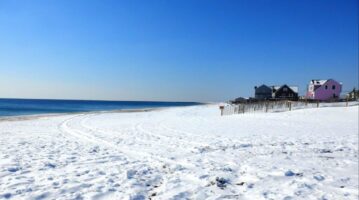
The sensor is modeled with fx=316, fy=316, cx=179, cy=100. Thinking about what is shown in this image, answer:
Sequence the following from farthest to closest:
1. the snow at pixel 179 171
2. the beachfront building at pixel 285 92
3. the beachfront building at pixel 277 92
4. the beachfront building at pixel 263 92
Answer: the beachfront building at pixel 263 92 < the beachfront building at pixel 285 92 < the beachfront building at pixel 277 92 < the snow at pixel 179 171

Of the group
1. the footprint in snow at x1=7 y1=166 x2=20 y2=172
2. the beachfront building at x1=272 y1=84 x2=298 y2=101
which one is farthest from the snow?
the beachfront building at x1=272 y1=84 x2=298 y2=101

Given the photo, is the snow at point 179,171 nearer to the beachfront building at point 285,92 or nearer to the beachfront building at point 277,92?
the beachfront building at point 277,92

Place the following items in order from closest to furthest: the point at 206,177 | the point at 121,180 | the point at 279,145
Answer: the point at 121,180, the point at 206,177, the point at 279,145

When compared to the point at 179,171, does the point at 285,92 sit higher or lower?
higher

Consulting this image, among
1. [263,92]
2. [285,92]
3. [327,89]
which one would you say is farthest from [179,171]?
[263,92]

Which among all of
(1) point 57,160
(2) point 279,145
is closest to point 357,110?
→ (2) point 279,145

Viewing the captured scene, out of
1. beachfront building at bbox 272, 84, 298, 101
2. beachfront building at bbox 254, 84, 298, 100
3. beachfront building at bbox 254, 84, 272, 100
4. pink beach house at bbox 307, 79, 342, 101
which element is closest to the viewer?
pink beach house at bbox 307, 79, 342, 101

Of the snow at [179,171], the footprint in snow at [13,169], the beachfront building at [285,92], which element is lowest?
the snow at [179,171]

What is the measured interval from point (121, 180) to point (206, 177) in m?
1.94

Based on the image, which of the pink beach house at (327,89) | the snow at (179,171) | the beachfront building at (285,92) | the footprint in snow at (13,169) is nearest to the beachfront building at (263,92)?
the beachfront building at (285,92)

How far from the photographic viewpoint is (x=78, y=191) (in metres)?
6.05

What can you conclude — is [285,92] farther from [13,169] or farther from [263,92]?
[13,169]

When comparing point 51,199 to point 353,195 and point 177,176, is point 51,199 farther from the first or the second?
point 353,195

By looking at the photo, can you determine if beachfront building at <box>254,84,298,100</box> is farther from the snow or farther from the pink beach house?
the snow
